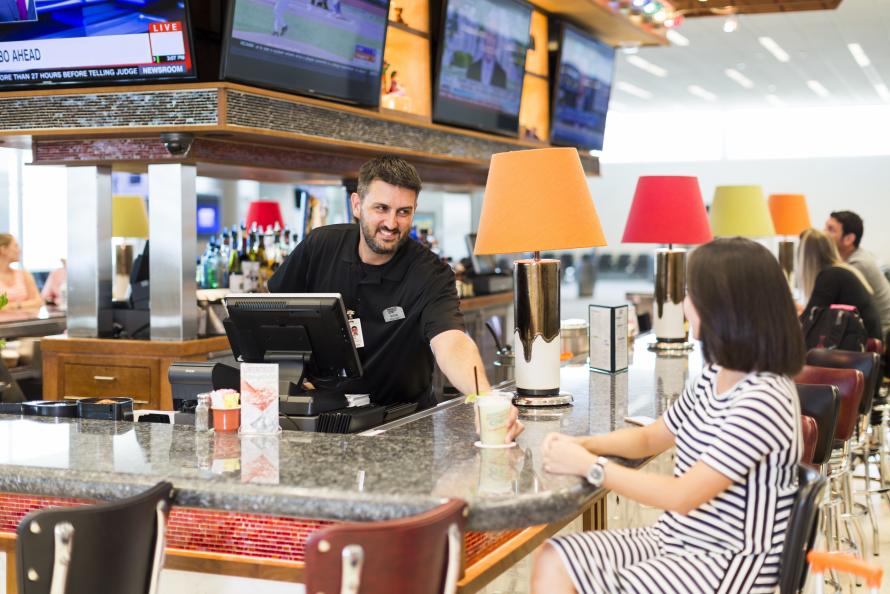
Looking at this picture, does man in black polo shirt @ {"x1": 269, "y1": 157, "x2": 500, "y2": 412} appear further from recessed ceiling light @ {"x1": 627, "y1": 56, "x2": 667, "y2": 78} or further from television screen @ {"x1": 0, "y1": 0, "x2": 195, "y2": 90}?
recessed ceiling light @ {"x1": 627, "y1": 56, "x2": 667, "y2": 78}

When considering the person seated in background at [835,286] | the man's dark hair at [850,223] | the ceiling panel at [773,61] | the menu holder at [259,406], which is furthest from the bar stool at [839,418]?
the ceiling panel at [773,61]

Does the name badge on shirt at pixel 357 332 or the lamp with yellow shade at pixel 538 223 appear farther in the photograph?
the name badge on shirt at pixel 357 332

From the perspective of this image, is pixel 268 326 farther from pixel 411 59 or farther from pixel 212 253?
pixel 411 59

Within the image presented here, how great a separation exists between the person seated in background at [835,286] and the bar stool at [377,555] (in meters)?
4.44

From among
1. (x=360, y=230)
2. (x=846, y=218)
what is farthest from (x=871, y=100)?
(x=360, y=230)

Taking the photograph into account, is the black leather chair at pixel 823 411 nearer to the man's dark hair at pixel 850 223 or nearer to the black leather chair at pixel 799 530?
the black leather chair at pixel 799 530

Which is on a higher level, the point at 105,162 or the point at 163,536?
the point at 105,162

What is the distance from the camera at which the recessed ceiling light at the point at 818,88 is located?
14.5 meters

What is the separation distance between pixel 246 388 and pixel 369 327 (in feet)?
2.60

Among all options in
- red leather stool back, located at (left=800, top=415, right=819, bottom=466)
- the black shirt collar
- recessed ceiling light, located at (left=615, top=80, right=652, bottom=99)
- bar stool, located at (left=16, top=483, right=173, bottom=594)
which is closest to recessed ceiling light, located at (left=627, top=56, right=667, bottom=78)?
recessed ceiling light, located at (left=615, top=80, right=652, bottom=99)

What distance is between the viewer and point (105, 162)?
440cm

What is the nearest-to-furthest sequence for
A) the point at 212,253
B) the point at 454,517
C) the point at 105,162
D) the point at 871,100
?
the point at 454,517, the point at 105,162, the point at 212,253, the point at 871,100

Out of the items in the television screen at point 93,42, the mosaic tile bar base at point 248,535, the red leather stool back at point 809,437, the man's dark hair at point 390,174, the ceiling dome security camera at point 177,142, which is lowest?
the mosaic tile bar base at point 248,535

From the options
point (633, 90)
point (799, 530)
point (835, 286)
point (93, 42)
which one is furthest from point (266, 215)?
point (633, 90)
